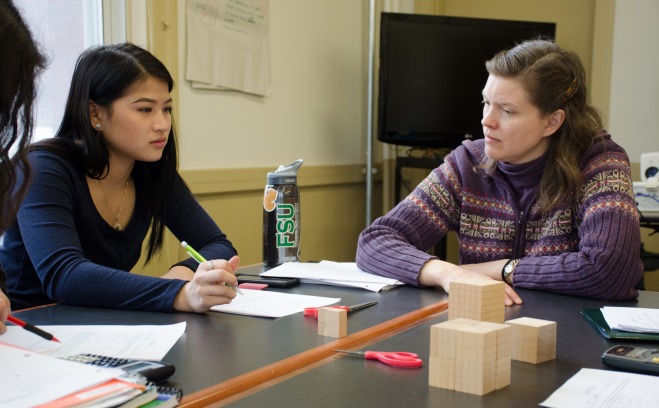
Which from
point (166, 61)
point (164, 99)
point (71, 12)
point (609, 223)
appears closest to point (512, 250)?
point (609, 223)

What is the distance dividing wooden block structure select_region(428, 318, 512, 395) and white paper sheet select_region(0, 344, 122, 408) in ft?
1.23

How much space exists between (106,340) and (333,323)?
34 centimetres

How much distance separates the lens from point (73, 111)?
1.79m

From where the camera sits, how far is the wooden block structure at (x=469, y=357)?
0.90 metres

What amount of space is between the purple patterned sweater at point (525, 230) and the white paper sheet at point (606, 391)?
25.2 inches

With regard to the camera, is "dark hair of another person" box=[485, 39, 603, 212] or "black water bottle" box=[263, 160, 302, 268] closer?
"dark hair of another person" box=[485, 39, 603, 212]

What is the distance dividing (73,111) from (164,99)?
0.69 feet

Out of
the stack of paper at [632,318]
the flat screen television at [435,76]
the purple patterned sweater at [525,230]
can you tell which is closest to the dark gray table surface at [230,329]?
the purple patterned sweater at [525,230]

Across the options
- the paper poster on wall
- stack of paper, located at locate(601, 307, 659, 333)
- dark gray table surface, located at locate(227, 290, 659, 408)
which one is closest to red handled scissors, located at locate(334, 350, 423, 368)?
dark gray table surface, located at locate(227, 290, 659, 408)

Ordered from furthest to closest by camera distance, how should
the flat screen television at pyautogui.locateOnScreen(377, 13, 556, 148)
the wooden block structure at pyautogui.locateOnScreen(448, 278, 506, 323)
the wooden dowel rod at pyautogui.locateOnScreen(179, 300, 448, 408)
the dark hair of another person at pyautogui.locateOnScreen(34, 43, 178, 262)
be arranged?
the flat screen television at pyautogui.locateOnScreen(377, 13, 556, 148) → the dark hair of another person at pyautogui.locateOnScreen(34, 43, 178, 262) → the wooden block structure at pyautogui.locateOnScreen(448, 278, 506, 323) → the wooden dowel rod at pyautogui.locateOnScreen(179, 300, 448, 408)

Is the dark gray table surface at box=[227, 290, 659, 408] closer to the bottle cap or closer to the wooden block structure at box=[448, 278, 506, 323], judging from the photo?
the wooden block structure at box=[448, 278, 506, 323]

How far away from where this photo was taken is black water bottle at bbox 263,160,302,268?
1969mm

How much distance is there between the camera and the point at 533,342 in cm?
104

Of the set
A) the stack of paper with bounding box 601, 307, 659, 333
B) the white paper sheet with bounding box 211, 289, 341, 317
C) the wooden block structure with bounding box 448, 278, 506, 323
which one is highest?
the wooden block structure with bounding box 448, 278, 506, 323
